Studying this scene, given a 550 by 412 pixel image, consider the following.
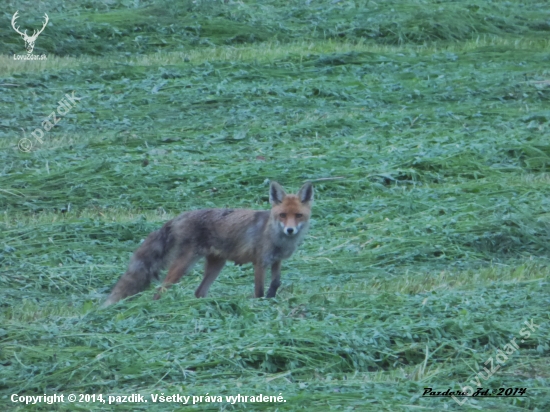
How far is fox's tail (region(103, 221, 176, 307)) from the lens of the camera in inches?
377

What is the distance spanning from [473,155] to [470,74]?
531 centimetres

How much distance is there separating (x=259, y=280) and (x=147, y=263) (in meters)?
1.14

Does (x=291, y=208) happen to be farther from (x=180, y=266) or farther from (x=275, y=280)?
(x=180, y=266)

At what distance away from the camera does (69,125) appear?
55.1ft

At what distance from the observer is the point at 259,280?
31.8 feet

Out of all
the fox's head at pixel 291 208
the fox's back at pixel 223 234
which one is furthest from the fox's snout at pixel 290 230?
the fox's back at pixel 223 234

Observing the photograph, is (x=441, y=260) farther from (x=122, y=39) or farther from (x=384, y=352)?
(x=122, y=39)

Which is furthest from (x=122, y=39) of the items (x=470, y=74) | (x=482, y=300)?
(x=482, y=300)

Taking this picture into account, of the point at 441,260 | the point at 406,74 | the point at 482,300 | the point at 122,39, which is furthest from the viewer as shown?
the point at 122,39

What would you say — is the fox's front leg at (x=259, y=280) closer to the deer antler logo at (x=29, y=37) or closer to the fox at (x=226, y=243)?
the fox at (x=226, y=243)

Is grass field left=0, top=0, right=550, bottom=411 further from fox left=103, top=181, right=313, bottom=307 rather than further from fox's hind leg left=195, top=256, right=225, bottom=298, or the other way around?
fox left=103, top=181, right=313, bottom=307

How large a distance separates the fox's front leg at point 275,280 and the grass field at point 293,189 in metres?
0.31

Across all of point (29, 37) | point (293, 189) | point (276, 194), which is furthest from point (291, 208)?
point (29, 37)

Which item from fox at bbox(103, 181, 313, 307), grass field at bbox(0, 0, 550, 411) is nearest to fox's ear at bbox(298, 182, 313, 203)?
fox at bbox(103, 181, 313, 307)
